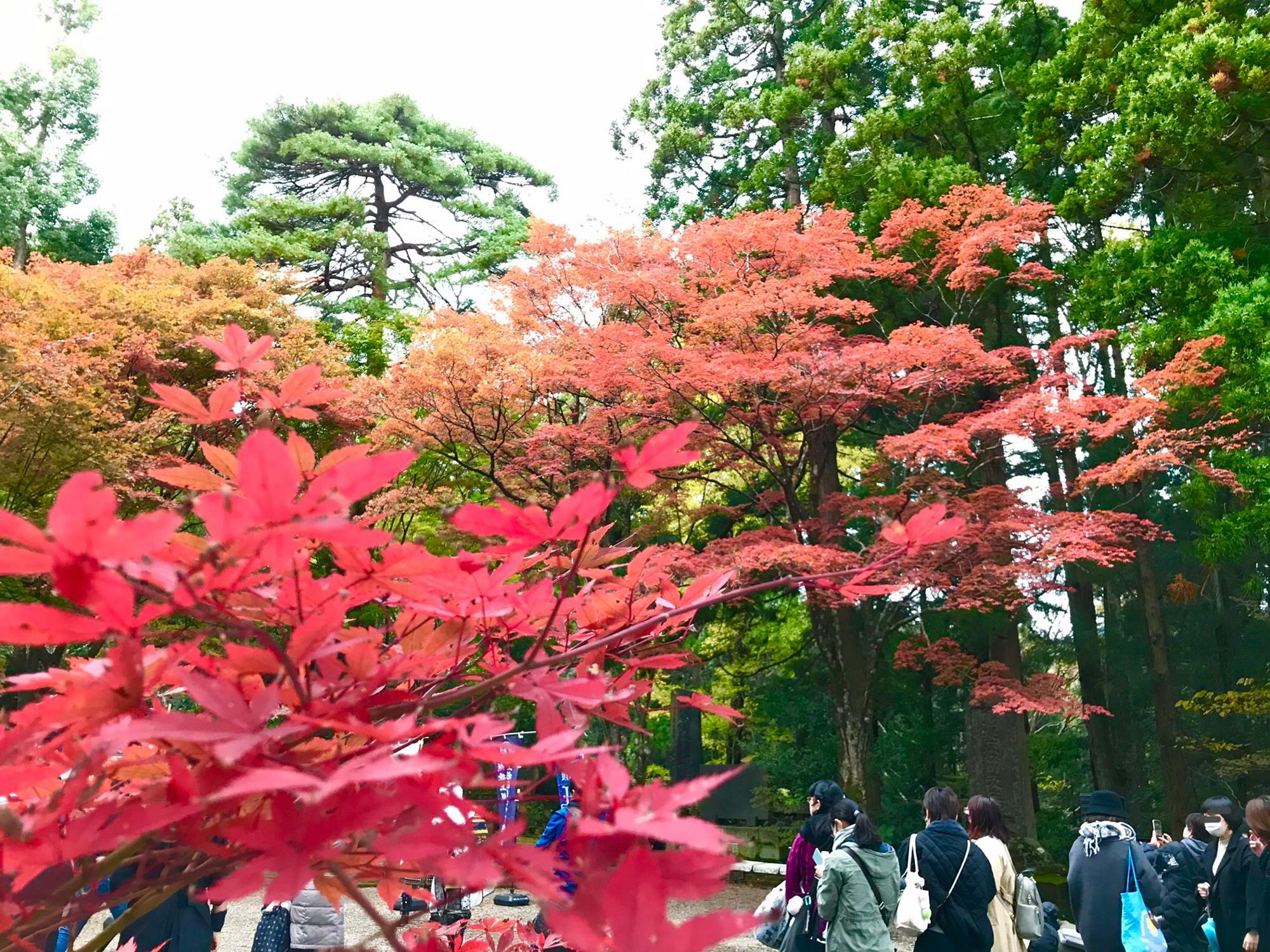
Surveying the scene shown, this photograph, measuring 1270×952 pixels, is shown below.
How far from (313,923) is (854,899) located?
2.37m

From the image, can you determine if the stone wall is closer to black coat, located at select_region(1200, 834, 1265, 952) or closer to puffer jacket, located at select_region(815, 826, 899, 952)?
black coat, located at select_region(1200, 834, 1265, 952)

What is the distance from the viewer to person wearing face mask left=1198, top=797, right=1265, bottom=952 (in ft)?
12.5

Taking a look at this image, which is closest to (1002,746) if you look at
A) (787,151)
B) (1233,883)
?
(1233,883)

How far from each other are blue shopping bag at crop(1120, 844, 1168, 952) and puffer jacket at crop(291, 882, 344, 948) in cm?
328

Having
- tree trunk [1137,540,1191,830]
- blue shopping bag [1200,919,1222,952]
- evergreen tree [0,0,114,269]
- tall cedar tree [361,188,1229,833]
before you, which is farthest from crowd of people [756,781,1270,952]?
evergreen tree [0,0,114,269]

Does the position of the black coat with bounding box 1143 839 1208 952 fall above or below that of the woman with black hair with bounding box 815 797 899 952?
below

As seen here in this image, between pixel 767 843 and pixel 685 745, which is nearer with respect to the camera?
pixel 767 843

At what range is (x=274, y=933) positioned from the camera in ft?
13.6

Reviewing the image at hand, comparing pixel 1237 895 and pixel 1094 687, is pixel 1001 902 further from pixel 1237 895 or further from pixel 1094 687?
pixel 1094 687

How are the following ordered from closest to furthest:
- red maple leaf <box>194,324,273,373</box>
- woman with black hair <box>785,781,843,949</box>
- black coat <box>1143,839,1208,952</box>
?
red maple leaf <box>194,324,273,373</box>
woman with black hair <box>785,781,843,949</box>
black coat <box>1143,839,1208,952</box>

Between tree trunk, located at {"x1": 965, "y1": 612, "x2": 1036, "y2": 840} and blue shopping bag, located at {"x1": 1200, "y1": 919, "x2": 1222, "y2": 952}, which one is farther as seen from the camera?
tree trunk, located at {"x1": 965, "y1": 612, "x2": 1036, "y2": 840}

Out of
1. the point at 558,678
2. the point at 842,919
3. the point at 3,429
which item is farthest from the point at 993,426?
the point at 3,429

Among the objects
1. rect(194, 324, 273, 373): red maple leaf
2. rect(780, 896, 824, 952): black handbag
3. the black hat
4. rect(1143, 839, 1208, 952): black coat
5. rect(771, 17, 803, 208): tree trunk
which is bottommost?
rect(1143, 839, 1208, 952): black coat

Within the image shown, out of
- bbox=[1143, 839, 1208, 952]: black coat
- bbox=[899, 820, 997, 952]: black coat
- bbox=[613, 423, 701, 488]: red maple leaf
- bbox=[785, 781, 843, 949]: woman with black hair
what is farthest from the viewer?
bbox=[1143, 839, 1208, 952]: black coat
